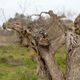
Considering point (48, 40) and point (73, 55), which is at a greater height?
point (48, 40)

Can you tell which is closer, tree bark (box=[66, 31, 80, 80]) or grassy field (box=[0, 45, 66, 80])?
tree bark (box=[66, 31, 80, 80])

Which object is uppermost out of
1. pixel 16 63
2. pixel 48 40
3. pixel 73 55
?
pixel 48 40

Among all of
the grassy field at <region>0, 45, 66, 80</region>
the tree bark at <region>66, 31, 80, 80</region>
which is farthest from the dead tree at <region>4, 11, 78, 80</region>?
the grassy field at <region>0, 45, 66, 80</region>

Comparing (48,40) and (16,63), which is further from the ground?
(48,40)

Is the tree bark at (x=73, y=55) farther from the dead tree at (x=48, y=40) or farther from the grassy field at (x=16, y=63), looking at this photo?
the grassy field at (x=16, y=63)

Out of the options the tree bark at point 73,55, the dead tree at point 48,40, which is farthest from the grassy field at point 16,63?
the tree bark at point 73,55

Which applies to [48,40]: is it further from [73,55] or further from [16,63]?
[16,63]

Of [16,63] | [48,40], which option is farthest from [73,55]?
[16,63]

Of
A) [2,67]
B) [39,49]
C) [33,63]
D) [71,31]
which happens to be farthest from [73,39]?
[2,67]

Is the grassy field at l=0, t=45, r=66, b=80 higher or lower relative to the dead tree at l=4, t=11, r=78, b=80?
lower

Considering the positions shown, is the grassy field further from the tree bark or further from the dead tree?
the tree bark

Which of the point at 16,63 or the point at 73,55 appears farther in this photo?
the point at 16,63

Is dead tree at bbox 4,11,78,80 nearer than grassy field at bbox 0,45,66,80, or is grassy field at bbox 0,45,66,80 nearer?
dead tree at bbox 4,11,78,80

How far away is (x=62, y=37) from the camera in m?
9.05
